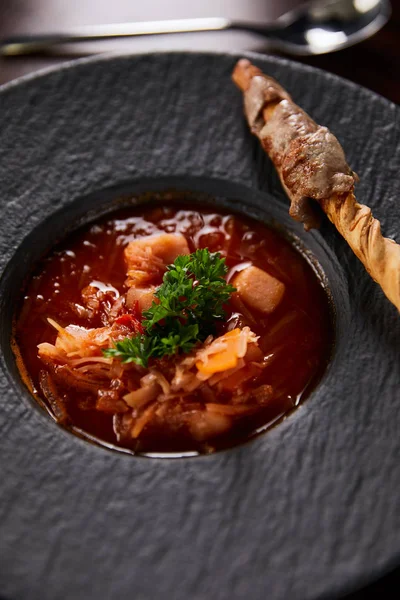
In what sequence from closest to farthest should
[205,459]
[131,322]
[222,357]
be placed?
[205,459] → [222,357] → [131,322]

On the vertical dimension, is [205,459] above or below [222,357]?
below

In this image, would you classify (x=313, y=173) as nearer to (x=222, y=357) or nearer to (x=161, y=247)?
(x=161, y=247)

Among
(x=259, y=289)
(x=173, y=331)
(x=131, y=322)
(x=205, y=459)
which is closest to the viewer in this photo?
(x=205, y=459)

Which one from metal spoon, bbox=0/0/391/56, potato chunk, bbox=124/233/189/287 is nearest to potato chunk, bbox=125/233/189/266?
potato chunk, bbox=124/233/189/287

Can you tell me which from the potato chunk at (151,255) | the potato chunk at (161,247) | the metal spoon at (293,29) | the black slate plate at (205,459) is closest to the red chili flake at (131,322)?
the potato chunk at (151,255)

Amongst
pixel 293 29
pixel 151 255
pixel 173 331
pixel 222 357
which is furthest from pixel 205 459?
pixel 293 29

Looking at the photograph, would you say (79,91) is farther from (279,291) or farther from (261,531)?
(261,531)

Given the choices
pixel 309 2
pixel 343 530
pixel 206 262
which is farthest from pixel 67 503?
pixel 309 2
